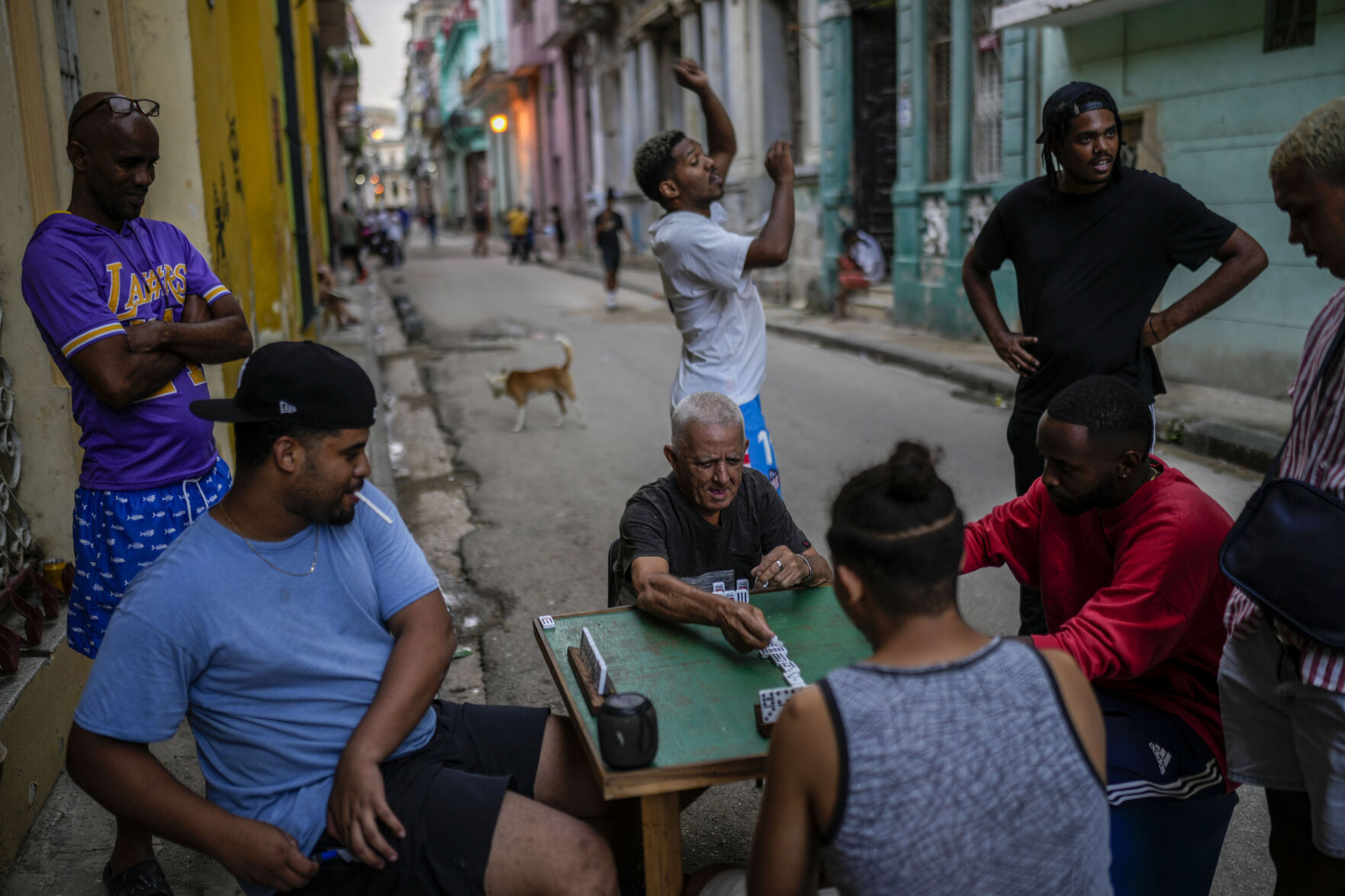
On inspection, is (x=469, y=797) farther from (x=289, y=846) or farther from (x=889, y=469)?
(x=889, y=469)

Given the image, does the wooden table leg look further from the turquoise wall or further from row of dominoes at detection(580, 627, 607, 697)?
the turquoise wall

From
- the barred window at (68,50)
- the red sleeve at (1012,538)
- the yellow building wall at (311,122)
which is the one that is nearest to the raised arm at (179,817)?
the red sleeve at (1012,538)

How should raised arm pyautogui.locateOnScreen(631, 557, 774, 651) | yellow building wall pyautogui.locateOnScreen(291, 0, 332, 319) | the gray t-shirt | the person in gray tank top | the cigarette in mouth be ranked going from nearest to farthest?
the person in gray tank top → the cigarette in mouth → raised arm pyautogui.locateOnScreen(631, 557, 774, 651) → the gray t-shirt → yellow building wall pyautogui.locateOnScreen(291, 0, 332, 319)

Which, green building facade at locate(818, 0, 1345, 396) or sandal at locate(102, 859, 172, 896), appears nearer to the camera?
sandal at locate(102, 859, 172, 896)

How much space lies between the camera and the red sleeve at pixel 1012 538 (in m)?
2.88

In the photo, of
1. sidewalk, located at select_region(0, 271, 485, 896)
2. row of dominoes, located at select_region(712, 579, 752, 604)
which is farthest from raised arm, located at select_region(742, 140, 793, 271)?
sidewalk, located at select_region(0, 271, 485, 896)

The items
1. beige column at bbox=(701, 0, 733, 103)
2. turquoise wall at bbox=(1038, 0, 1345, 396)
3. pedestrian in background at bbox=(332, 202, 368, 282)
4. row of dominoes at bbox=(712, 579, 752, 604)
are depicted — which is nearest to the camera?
row of dominoes at bbox=(712, 579, 752, 604)

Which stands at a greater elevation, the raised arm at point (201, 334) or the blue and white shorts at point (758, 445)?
the raised arm at point (201, 334)

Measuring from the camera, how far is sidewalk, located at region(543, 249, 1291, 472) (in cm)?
738

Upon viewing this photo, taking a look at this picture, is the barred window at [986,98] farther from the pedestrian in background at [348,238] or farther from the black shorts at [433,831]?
the pedestrian in background at [348,238]

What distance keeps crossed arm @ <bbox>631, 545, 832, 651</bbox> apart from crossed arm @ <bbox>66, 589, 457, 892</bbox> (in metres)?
0.77

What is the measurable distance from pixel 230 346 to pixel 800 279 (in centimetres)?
1383

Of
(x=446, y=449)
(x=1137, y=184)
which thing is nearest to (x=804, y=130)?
(x=446, y=449)

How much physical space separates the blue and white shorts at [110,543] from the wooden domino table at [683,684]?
1043 mm
